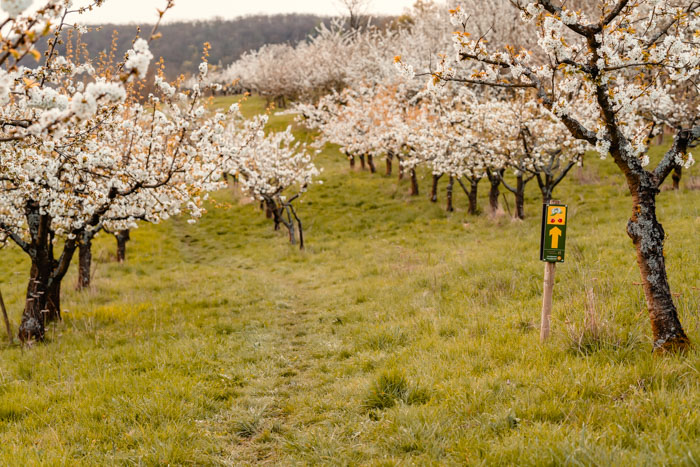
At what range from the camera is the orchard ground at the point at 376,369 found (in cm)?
477

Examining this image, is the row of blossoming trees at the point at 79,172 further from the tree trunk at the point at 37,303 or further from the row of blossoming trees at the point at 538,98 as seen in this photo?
the row of blossoming trees at the point at 538,98

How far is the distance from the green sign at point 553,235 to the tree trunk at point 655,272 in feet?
2.98

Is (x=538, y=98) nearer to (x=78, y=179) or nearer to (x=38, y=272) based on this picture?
(x=78, y=179)

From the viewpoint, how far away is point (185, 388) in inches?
267

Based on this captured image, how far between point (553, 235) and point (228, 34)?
154178 millimetres

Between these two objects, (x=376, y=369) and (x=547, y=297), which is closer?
(x=547, y=297)

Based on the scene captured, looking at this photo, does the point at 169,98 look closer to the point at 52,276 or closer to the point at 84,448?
the point at 52,276

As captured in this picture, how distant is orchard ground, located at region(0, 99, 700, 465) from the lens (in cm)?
477

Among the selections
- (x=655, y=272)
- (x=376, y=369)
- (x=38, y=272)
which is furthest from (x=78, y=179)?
(x=655, y=272)

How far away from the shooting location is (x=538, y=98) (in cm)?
1595

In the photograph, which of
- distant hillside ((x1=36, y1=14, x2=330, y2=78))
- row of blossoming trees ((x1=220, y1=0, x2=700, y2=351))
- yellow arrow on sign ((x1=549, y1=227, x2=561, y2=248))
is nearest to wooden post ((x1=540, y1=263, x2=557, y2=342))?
yellow arrow on sign ((x1=549, y1=227, x2=561, y2=248))

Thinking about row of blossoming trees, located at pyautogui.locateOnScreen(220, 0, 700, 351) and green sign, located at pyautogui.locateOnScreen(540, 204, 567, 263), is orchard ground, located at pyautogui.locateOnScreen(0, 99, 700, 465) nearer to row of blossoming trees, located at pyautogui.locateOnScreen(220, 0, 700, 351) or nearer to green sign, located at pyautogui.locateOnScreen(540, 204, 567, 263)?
green sign, located at pyautogui.locateOnScreen(540, 204, 567, 263)

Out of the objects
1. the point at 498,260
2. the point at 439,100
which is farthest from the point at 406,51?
the point at 498,260

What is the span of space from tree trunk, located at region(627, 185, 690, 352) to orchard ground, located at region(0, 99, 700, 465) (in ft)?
0.97
